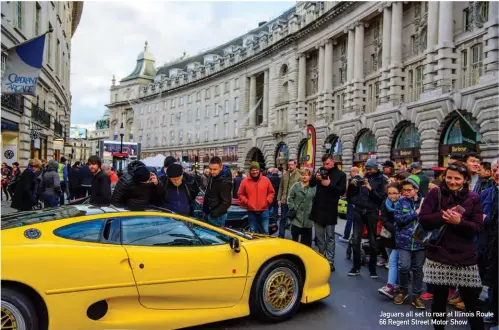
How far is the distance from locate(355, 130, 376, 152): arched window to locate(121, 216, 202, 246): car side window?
3010cm

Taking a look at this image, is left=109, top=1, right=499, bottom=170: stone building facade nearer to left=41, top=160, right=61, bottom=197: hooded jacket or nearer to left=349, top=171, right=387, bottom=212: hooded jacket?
left=349, top=171, right=387, bottom=212: hooded jacket

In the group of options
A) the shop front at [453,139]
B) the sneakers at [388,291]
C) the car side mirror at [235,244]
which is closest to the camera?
the car side mirror at [235,244]

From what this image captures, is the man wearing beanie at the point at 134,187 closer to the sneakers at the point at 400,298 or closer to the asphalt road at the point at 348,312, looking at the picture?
the asphalt road at the point at 348,312

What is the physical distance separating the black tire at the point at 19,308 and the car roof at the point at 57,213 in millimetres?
727

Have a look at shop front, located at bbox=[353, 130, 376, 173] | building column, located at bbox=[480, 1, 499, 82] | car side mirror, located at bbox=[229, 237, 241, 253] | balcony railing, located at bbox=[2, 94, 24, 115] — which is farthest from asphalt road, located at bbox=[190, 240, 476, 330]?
shop front, located at bbox=[353, 130, 376, 173]

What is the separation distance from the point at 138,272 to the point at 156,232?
0.53 m

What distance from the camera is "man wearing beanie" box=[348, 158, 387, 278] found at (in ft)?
24.5

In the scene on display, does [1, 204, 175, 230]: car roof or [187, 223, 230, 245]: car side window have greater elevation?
[1, 204, 175, 230]: car roof

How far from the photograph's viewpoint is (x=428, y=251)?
4.49 m

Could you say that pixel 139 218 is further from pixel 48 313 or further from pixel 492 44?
pixel 492 44

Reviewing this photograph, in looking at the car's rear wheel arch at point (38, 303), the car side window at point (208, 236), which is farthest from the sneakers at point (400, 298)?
the car's rear wheel arch at point (38, 303)

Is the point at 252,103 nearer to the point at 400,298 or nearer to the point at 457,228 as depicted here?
the point at 400,298

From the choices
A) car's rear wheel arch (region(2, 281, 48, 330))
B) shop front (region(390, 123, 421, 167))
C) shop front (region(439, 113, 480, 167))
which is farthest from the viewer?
shop front (region(390, 123, 421, 167))

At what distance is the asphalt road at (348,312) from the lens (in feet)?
16.6
